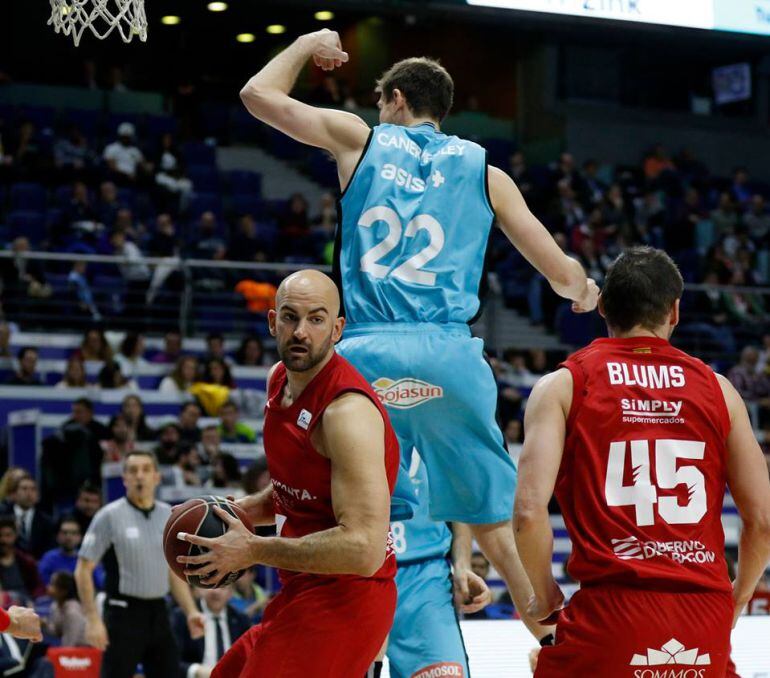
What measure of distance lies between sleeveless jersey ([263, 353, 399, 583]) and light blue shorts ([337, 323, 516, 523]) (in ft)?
2.25

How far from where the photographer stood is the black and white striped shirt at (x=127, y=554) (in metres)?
9.79

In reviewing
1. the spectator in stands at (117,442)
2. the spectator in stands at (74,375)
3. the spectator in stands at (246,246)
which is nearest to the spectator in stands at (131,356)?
the spectator in stands at (74,375)

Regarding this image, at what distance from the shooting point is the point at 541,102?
2480cm

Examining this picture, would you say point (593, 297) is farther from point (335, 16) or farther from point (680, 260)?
point (335, 16)

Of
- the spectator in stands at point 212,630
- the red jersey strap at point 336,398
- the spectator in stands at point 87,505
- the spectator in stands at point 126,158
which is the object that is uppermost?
the spectator in stands at point 126,158

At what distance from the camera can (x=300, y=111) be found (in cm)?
513

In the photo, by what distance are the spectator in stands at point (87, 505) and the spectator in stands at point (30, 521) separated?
0.31 m

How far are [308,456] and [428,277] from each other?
120 cm

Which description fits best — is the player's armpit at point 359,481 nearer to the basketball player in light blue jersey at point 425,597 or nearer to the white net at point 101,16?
the basketball player in light blue jersey at point 425,597

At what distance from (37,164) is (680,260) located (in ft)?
32.3

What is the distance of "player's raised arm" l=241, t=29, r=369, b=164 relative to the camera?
16.9ft

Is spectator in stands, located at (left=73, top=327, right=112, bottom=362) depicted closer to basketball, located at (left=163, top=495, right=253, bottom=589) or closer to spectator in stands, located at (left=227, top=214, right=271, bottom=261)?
spectator in stands, located at (left=227, top=214, right=271, bottom=261)

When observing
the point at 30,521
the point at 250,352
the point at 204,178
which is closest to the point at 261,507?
the point at 30,521

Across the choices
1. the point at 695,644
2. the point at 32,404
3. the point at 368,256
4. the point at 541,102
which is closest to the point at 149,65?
the point at 541,102
